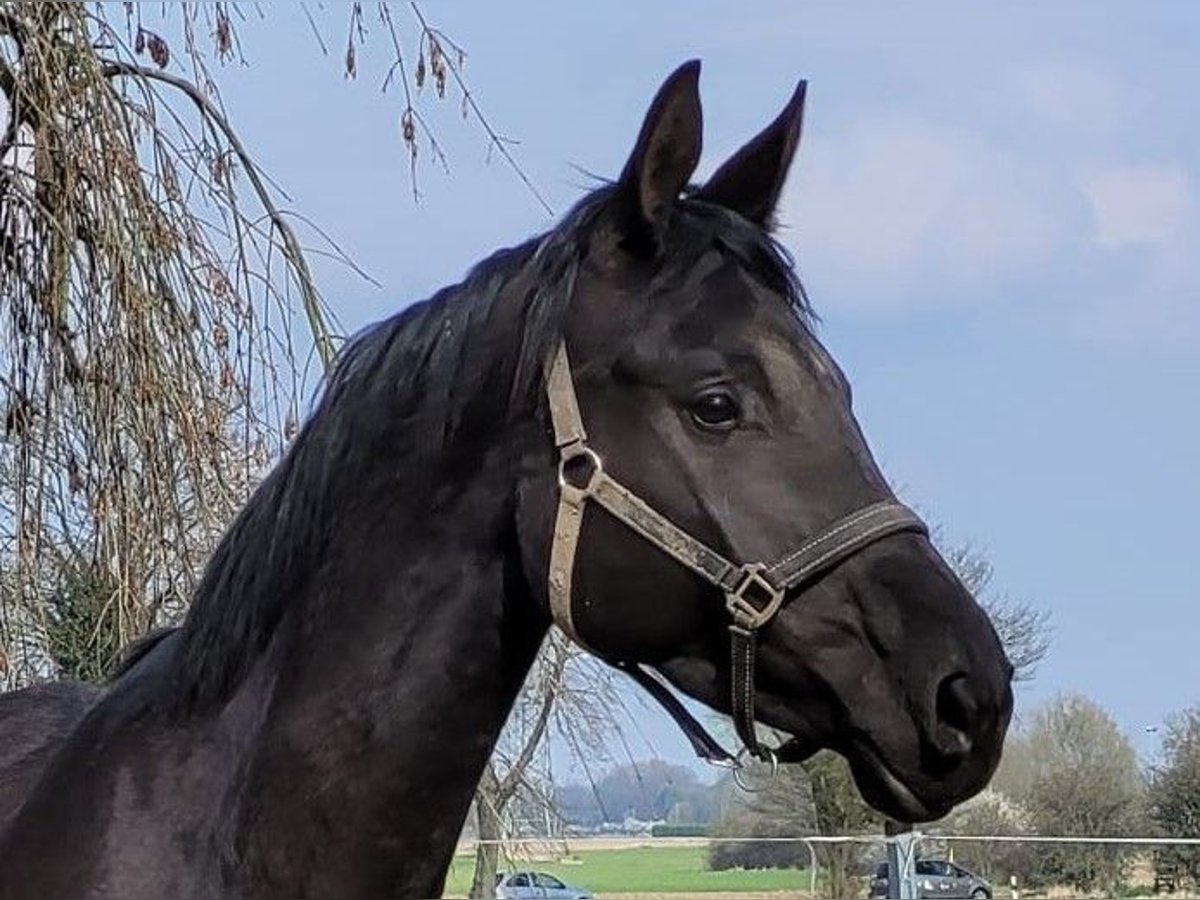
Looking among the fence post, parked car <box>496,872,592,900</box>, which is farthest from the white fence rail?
parked car <box>496,872,592,900</box>

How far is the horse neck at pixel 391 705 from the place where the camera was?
6.79ft

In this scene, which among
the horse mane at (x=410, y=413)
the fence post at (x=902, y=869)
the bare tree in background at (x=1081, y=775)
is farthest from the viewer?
the bare tree in background at (x=1081, y=775)

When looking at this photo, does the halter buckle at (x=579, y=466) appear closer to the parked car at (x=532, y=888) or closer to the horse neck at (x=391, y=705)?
the horse neck at (x=391, y=705)

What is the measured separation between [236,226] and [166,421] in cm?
62

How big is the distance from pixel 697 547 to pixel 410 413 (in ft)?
1.41

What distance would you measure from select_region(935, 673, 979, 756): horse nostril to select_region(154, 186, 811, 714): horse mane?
55 cm

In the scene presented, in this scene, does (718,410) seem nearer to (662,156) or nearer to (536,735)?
(662,156)

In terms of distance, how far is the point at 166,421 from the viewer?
430 cm

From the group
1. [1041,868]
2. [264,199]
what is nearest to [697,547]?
[264,199]

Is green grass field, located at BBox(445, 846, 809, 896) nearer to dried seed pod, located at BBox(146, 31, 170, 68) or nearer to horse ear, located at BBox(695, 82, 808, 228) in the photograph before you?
dried seed pod, located at BBox(146, 31, 170, 68)

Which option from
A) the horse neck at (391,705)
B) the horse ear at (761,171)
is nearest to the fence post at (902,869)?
the horse ear at (761,171)

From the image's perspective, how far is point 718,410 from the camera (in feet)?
6.86

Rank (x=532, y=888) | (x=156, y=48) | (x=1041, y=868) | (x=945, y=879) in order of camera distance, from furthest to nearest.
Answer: (x=1041, y=868) → (x=945, y=879) → (x=532, y=888) → (x=156, y=48)

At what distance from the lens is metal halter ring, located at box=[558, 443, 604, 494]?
6.88ft
